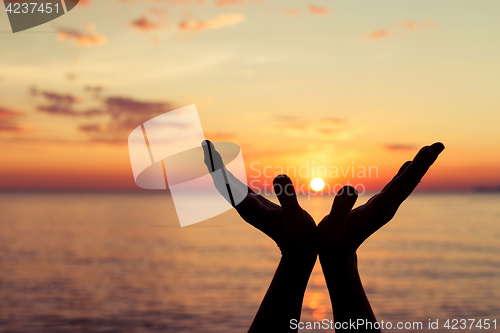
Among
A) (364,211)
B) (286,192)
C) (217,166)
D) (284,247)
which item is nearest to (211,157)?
(217,166)

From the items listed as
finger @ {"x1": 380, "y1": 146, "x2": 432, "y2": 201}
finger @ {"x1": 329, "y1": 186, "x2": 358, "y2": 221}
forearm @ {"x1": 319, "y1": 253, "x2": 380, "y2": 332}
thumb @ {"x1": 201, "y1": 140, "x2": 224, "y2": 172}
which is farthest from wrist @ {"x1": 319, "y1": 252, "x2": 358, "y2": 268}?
thumb @ {"x1": 201, "y1": 140, "x2": 224, "y2": 172}

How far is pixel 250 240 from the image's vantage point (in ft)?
86.2

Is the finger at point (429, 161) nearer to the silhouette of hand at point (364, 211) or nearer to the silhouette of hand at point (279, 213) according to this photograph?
the silhouette of hand at point (364, 211)

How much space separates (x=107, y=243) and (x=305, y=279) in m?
25.2

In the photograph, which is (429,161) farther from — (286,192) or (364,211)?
(286,192)

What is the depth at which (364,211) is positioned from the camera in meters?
1.66

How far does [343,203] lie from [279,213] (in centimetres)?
26

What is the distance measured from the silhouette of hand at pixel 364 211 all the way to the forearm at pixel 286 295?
4.7 inches

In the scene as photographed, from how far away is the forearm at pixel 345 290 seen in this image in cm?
171

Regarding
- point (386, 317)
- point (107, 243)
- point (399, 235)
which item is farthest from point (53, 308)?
point (399, 235)

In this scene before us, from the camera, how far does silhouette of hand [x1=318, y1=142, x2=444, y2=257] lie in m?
1.61

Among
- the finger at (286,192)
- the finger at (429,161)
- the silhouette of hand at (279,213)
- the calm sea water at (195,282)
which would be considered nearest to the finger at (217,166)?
the silhouette of hand at (279,213)

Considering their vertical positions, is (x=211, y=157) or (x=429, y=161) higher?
(x=211, y=157)

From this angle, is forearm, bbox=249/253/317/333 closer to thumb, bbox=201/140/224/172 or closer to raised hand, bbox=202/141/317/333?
raised hand, bbox=202/141/317/333
